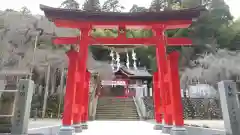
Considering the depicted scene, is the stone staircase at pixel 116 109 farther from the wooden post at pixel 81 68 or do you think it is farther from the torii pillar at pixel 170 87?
the torii pillar at pixel 170 87

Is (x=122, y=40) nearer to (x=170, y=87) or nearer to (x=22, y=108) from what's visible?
(x=170, y=87)

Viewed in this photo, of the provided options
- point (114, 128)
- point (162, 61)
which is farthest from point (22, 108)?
point (114, 128)

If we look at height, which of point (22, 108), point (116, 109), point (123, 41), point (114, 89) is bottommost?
point (116, 109)

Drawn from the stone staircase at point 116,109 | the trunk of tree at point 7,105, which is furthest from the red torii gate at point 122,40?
the stone staircase at point 116,109

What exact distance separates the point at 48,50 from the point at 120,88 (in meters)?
12.5

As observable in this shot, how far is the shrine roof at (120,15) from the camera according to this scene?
7.73 m

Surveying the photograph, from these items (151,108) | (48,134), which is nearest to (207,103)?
(151,108)

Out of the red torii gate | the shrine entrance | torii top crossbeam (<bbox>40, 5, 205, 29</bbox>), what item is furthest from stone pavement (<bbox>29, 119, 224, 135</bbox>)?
the shrine entrance

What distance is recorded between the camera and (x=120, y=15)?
808 cm

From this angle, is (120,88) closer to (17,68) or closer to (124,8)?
(17,68)

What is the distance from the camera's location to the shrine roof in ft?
25.4

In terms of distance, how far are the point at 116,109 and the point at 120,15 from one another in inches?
571

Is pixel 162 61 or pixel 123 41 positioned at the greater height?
pixel 123 41

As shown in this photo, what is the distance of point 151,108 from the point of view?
67.6 ft
